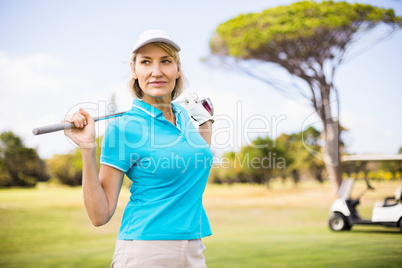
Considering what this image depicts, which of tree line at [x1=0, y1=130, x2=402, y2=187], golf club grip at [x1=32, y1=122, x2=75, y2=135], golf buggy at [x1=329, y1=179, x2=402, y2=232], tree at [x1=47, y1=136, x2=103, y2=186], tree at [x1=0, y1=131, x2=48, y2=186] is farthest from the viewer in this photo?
tree at [x1=47, y1=136, x2=103, y2=186]

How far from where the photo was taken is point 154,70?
1.15 metres

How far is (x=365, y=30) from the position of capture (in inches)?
520

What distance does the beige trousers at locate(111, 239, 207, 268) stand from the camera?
1033 millimetres

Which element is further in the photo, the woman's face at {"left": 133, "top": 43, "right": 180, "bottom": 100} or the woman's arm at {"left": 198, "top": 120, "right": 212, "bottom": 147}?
the woman's arm at {"left": 198, "top": 120, "right": 212, "bottom": 147}

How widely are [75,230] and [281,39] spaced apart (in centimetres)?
845

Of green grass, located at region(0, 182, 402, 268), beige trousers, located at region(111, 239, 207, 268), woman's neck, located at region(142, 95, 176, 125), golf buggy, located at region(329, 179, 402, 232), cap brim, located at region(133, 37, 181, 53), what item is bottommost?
green grass, located at region(0, 182, 402, 268)

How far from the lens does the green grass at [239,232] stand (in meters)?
5.12

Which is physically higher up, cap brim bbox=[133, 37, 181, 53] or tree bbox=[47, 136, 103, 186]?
cap brim bbox=[133, 37, 181, 53]

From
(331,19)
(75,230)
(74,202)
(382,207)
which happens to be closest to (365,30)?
(331,19)

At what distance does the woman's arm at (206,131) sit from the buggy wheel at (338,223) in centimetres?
686

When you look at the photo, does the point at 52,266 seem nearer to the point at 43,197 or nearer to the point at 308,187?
the point at 43,197

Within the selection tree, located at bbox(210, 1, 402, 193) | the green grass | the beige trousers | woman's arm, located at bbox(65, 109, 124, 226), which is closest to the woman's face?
woman's arm, located at bbox(65, 109, 124, 226)

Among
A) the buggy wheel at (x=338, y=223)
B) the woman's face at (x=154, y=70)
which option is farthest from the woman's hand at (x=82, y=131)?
the buggy wheel at (x=338, y=223)

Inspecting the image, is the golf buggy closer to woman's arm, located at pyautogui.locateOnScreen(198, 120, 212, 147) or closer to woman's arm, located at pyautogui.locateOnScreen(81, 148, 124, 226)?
woman's arm, located at pyautogui.locateOnScreen(198, 120, 212, 147)
